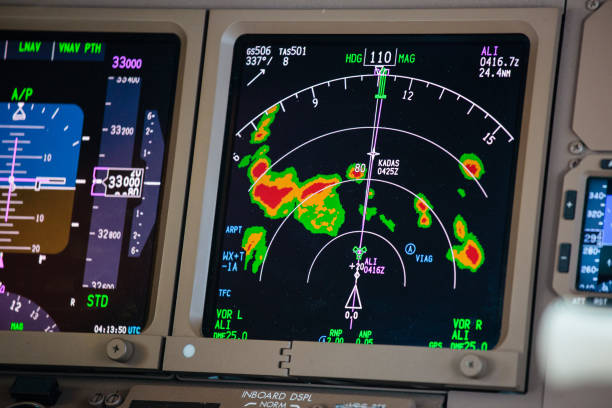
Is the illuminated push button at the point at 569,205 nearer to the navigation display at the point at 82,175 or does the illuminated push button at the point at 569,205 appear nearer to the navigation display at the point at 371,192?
the navigation display at the point at 371,192

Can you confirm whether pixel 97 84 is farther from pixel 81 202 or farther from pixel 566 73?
pixel 566 73

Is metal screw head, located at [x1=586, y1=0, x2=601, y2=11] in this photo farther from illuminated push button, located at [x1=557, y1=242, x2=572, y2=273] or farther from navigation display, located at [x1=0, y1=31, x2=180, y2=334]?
navigation display, located at [x1=0, y1=31, x2=180, y2=334]

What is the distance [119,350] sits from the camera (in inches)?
134

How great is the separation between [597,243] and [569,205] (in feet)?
A: 0.44

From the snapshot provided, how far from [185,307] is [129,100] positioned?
2.27 feet

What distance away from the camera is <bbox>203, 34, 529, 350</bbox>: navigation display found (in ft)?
11.1

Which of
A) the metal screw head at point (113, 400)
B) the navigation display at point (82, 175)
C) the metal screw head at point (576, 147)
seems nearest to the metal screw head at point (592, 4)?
the metal screw head at point (576, 147)

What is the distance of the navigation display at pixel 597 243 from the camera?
3252 mm

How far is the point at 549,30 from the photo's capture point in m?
3.47

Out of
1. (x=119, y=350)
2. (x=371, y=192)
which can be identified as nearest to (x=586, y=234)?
(x=371, y=192)

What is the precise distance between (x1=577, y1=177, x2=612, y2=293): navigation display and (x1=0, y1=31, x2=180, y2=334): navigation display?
1266 millimetres

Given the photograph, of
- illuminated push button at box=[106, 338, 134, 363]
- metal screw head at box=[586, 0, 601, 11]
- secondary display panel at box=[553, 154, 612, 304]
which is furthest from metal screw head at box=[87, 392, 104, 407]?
metal screw head at box=[586, 0, 601, 11]

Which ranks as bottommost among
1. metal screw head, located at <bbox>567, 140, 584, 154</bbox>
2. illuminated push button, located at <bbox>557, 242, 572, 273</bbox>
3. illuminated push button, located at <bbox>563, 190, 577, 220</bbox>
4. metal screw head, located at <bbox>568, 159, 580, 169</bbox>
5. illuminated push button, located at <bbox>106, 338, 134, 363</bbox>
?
illuminated push button, located at <bbox>106, 338, 134, 363</bbox>

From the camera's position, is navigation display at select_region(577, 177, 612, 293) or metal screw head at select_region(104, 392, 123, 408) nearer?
navigation display at select_region(577, 177, 612, 293)
